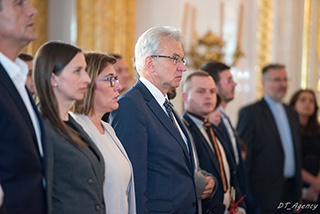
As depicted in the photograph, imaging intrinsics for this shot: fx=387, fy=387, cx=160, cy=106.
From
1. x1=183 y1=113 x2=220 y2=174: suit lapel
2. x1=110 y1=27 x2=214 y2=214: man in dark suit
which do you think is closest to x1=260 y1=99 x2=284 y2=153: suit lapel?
x1=183 y1=113 x2=220 y2=174: suit lapel

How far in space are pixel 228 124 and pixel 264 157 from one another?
2.81ft

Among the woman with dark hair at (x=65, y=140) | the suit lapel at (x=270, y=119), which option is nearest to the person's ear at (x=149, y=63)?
the woman with dark hair at (x=65, y=140)

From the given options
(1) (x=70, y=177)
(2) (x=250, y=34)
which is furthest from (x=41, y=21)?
(2) (x=250, y=34)

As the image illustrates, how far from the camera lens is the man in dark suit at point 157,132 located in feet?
7.93

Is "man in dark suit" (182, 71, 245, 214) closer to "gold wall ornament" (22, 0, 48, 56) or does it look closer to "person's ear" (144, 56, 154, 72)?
"person's ear" (144, 56, 154, 72)

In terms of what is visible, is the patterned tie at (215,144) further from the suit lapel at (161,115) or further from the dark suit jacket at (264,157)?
the dark suit jacket at (264,157)

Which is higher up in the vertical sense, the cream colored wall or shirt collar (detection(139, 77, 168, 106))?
the cream colored wall

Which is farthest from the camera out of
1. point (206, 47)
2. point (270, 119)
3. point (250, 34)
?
point (250, 34)

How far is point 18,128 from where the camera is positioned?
61.7 inches

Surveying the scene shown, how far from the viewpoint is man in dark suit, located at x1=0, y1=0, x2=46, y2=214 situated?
1.55 metres

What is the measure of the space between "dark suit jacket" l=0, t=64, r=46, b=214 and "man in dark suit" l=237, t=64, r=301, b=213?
333 cm

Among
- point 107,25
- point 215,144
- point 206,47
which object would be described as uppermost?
point 107,25

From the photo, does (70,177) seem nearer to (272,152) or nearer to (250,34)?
(272,152)

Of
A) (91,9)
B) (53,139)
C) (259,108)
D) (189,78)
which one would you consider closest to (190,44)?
(91,9)
